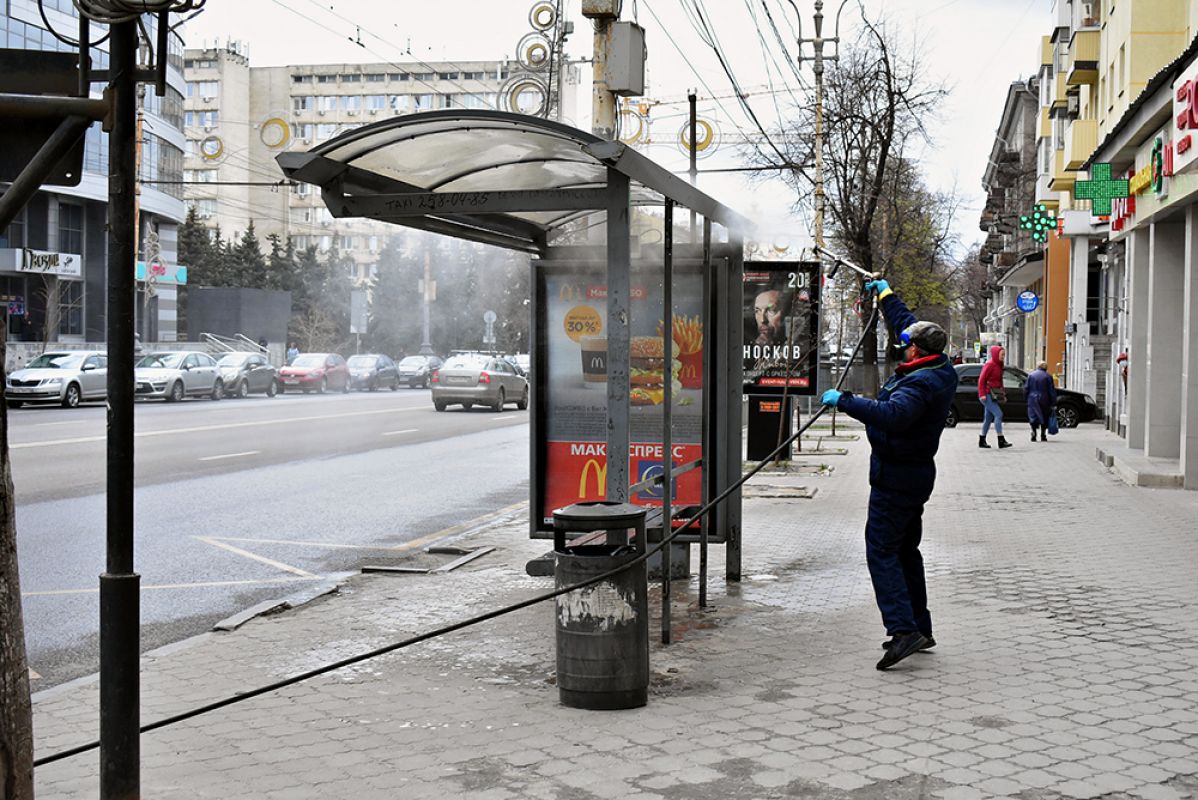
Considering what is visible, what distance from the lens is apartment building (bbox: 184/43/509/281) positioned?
294 feet

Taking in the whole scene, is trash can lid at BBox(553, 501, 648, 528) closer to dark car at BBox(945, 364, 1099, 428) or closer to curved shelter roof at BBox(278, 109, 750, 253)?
curved shelter roof at BBox(278, 109, 750, 253)

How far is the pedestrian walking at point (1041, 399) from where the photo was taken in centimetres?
2598

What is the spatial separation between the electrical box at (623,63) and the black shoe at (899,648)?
7006 mm

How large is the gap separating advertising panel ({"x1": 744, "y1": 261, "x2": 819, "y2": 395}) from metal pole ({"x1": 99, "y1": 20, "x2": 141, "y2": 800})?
1390 cm

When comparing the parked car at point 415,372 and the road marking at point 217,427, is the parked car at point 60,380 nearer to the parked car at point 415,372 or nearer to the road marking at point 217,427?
the road marking at point 217,427

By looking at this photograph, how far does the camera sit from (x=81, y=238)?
5844 centimetres

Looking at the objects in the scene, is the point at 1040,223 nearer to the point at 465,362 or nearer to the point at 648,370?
the point at 465,362

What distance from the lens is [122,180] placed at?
4145 millimetres

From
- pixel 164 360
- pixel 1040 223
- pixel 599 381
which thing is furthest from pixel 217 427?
pixel 1040 223

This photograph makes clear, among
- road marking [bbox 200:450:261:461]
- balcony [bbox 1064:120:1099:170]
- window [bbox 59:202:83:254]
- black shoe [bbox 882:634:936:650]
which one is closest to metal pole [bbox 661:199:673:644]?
black shoe [bbox 882:634:936:650]

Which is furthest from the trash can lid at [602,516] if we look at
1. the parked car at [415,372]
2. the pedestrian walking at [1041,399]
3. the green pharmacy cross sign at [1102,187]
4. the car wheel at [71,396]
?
the parked car at [415,372]

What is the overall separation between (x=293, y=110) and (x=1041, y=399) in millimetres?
87233

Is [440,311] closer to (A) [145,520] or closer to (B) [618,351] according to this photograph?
(A) [145,520]

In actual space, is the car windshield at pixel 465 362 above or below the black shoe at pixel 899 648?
above
